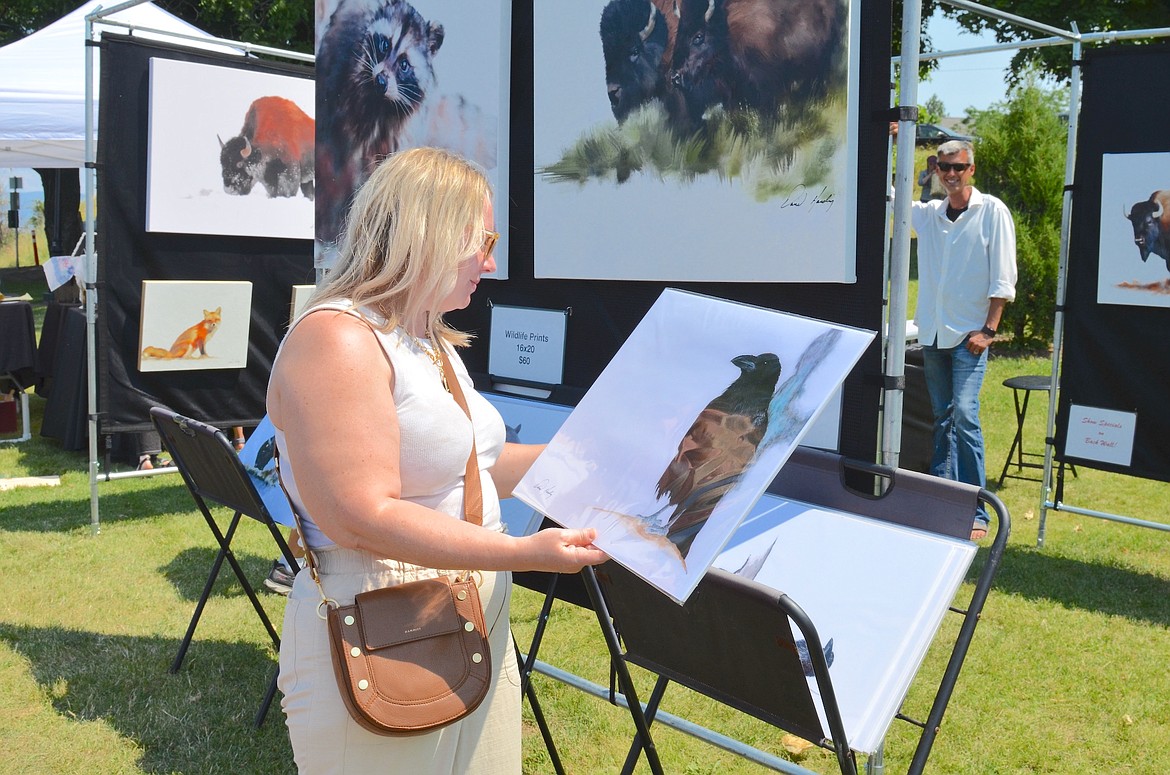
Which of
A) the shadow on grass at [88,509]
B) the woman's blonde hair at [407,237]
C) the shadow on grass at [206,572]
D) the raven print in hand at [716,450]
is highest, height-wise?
the woman's blonde hair at [407,237]

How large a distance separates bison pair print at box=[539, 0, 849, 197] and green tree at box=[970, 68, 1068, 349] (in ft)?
29.3

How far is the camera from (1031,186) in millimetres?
10539

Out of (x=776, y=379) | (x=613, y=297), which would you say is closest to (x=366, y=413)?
(x=776, y=379)

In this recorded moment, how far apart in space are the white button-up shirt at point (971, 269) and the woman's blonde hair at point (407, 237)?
4245mm

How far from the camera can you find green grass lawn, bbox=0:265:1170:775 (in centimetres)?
289

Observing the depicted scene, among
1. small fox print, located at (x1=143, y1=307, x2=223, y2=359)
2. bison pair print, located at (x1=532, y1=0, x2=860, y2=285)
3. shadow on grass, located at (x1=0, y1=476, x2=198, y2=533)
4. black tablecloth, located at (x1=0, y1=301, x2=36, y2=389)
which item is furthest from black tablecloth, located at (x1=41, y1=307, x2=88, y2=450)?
bison pair print, located at (x1=532, y1=0, x2=860, y2=285)

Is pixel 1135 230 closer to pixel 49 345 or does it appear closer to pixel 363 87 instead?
pixel 363 87

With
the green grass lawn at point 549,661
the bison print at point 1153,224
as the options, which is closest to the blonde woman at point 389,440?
the green grass lawn at point 549,661

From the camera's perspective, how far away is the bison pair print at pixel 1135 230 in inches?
161

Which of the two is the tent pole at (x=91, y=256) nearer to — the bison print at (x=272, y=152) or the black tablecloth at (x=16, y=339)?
the bison print at (x=272, y=152)

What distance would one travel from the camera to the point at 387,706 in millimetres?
1443

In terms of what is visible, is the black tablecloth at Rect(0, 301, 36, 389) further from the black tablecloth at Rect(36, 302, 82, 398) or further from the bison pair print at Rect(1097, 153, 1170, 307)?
the bison pair print at Rect(1097, 153, 1170, 307)

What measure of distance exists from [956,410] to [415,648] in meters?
4.21

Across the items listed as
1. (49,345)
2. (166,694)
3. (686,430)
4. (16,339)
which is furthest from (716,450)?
(49,345)
